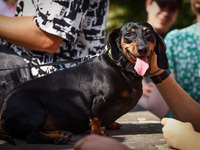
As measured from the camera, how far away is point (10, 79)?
2850mm

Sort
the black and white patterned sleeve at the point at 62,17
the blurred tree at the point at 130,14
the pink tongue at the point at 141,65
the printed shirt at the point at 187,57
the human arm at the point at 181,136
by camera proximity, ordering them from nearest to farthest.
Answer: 1. the human arm at the point at 181,136
2. the pink tongue at the point at 141,65
3. the black and white patterned sleeve at the point at 62,17
4. the printed shirt at the point at 187,57
5. the blurred tree at the point at 130,14

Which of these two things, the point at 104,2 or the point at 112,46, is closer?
the point at 112,46

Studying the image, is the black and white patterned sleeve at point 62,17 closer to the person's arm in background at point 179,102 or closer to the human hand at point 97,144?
the person's arm in background at point 179,102

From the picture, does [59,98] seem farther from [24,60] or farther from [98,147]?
[98,147]

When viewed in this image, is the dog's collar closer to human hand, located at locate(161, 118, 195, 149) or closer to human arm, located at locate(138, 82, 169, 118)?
human hand, located at locate(161, 118, 195, 149)

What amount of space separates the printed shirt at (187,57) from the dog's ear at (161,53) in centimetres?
103

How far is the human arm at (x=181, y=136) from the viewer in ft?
6.49

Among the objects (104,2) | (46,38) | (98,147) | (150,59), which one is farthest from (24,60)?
(98,147)

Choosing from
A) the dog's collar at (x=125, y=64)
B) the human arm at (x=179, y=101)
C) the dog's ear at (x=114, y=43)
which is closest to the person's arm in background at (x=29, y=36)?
the dog's ear at (x=114, y=43)

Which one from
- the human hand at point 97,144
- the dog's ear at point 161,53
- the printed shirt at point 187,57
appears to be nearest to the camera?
the human hand at point 97,144

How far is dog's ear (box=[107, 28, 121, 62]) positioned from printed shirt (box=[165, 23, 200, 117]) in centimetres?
125

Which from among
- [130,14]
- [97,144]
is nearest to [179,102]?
[97,144]

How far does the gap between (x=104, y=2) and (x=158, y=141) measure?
4.41 ft

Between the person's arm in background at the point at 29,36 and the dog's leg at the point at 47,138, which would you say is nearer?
the dog's leg at the point at 47,138
